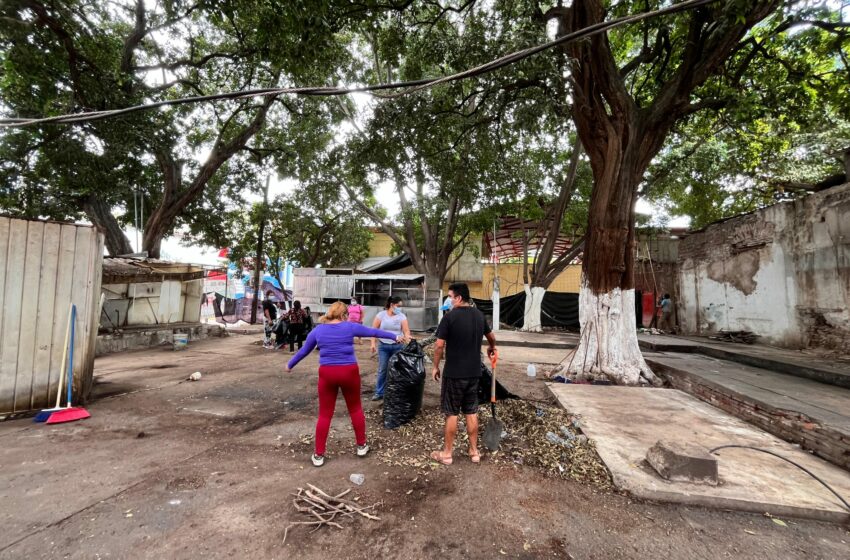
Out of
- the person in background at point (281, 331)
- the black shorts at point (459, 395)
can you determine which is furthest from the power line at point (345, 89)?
the person in background at point (281, 331)

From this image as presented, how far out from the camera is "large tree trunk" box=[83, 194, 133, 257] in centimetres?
1276

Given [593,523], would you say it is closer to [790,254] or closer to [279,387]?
[279,387]

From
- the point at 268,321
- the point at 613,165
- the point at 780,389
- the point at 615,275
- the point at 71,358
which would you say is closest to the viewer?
the point at 71,358

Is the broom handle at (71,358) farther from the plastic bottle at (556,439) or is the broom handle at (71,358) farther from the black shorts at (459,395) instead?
the plastic bottle at (556,439)

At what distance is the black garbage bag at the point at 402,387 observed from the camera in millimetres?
4516

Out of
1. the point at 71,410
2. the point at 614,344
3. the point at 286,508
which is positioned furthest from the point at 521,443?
the point at 71,410

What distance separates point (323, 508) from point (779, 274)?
1220 centimetres

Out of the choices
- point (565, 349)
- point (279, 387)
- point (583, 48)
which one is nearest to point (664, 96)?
point (583, 48)

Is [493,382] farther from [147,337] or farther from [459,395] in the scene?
[147,337]

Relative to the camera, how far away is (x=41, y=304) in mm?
4941

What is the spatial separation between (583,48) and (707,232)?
9.12m

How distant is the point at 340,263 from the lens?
77.7 ft

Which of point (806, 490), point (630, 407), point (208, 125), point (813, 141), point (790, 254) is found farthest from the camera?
point (208, 125)

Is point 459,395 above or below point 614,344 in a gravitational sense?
below
